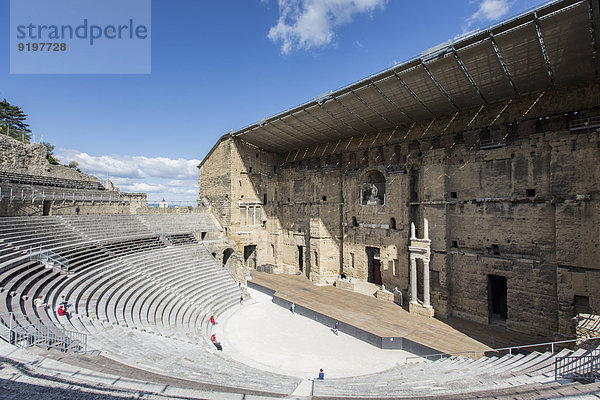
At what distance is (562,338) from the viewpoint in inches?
583

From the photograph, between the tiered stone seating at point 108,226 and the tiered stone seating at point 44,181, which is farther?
the tiered stone seating at point 44,181

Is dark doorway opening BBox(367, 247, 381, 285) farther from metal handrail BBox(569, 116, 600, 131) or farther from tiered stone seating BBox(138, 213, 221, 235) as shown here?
tiered stone seating BBox(138, 213, 221, 235)

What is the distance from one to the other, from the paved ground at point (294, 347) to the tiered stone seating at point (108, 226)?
9.66 metres

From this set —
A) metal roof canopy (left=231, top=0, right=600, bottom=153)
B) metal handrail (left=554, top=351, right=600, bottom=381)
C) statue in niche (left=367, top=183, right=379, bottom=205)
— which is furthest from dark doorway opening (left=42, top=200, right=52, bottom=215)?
metal handrail (left=554, top=351, right=600, bottom=381)

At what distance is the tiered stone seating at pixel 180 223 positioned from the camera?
25.5 m

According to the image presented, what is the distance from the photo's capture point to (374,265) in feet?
81.8

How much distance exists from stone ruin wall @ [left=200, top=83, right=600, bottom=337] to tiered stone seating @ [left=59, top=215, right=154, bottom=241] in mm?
8209

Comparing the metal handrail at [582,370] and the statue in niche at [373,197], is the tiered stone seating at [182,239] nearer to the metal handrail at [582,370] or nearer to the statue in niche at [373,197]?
the statue in niche at [373,197]

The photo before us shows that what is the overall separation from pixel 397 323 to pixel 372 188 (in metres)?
10.9

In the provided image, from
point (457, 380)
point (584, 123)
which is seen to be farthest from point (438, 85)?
point (457, 380)

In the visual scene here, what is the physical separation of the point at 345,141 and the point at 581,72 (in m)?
16.4

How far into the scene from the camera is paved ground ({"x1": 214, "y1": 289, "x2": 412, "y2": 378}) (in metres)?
13.9

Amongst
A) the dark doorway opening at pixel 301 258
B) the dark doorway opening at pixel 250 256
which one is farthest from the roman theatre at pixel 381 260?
the dark doorway opening at pixel 250 256

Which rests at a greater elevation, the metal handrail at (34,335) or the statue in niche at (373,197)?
the statue in niche at (373,197)
